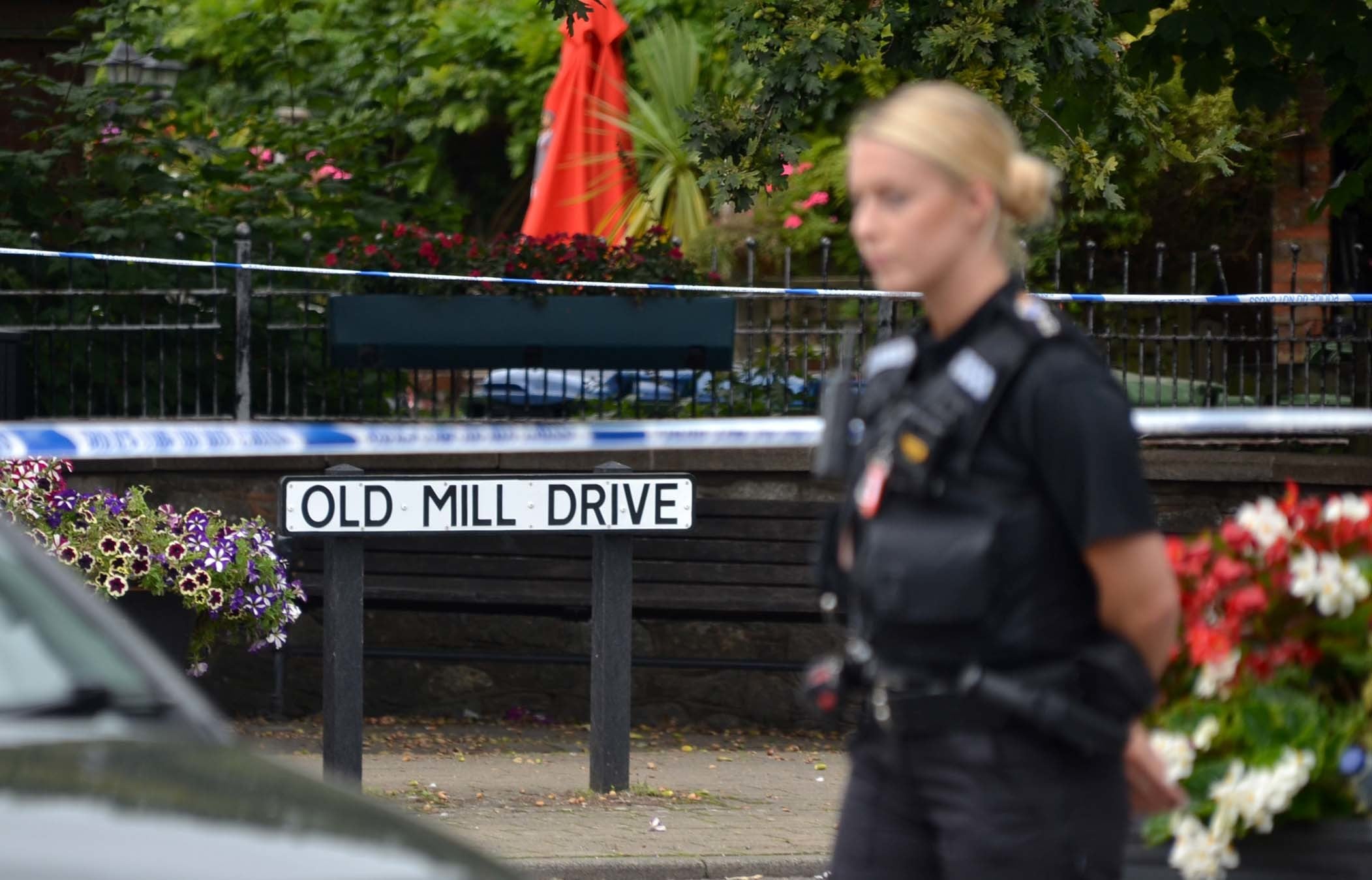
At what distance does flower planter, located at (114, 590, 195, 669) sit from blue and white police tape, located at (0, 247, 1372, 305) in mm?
2003

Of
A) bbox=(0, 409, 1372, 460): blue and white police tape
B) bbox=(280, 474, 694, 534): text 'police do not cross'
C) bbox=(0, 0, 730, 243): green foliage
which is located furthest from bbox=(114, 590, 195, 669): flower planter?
bbox=(0, 0, 730, 243): green foliage

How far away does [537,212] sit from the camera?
47.0 feet

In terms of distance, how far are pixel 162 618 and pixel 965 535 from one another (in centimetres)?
593

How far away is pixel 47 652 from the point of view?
317cm

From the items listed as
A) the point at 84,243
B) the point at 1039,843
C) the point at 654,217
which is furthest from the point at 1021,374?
the point at 654,217

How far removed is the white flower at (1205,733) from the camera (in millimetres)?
3248

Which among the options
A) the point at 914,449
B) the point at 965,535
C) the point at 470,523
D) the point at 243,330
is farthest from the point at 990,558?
the point at 243,330

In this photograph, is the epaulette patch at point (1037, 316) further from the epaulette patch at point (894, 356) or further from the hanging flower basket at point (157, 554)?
the hanging flower basket at point (157, 554)

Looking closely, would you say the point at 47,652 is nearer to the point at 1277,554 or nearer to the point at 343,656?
the point at 1277,554

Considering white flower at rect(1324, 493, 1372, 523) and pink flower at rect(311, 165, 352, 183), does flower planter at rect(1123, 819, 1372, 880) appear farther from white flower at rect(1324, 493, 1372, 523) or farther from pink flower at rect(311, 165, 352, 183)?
pink flower at rect(311, 165, 352, 183)

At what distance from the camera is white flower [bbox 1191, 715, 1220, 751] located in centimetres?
325

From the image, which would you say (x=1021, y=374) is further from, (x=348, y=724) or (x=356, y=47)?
(x=356, y=47)

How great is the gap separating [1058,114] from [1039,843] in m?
8.53

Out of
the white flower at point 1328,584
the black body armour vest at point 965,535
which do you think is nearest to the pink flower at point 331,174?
the white flower at point 1328,584
